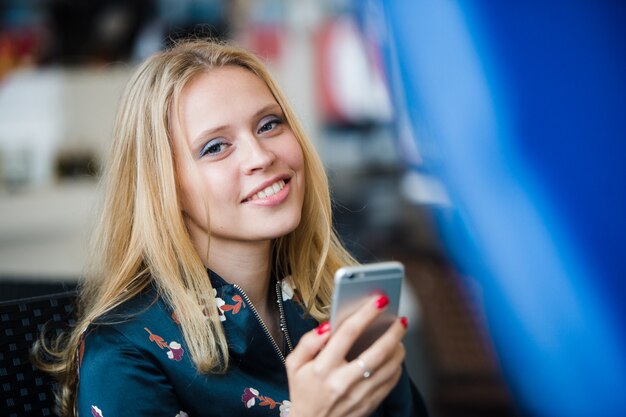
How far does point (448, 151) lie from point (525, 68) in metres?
0.26

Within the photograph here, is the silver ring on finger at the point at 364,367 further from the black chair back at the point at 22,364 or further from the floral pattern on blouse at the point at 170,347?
the black chair back at the point at 22,364

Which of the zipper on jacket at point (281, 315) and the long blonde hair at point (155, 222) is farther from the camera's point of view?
the zipper on jacket at point (281, 315)

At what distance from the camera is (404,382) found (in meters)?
1.38

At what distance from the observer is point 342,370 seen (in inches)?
39.0

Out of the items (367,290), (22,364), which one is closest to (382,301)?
(367,290)

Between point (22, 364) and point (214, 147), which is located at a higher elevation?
point (214, 147)

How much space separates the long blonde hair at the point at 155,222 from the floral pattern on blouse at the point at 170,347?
22 mm

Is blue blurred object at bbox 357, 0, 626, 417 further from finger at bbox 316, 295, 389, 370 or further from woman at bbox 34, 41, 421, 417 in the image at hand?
finger at bbox 316, 295, 389, 370

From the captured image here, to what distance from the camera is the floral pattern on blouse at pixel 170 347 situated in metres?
1.18

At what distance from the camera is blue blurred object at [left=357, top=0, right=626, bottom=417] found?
125cm

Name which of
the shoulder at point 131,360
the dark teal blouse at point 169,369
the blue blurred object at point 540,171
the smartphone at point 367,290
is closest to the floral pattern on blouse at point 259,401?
the dark teal blouse at point 169,369

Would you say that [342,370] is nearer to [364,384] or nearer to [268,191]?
[364,384]

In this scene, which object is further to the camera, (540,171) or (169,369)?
(540,171)

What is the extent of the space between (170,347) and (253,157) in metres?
0.31
